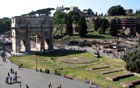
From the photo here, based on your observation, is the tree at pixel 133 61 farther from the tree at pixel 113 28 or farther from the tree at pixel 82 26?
the tree at pixel 113 28

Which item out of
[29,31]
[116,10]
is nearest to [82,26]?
[29,31]

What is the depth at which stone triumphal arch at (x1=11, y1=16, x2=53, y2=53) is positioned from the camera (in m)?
43.3

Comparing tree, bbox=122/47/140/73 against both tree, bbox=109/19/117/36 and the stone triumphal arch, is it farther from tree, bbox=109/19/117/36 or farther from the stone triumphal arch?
tree, bbox=109/19/117/36

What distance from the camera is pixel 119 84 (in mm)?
22406

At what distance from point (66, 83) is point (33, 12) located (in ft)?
356

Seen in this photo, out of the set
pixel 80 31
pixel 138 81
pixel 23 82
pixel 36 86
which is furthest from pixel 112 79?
pixel 80 31

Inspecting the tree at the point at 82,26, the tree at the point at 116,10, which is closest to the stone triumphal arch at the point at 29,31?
the tree at the point at 82,26

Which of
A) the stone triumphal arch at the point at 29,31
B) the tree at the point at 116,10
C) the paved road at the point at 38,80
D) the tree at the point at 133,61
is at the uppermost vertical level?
the tree at the point at 116,10

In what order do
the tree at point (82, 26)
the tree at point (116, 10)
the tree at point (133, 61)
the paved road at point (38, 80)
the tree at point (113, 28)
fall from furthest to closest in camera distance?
the tree at point (116, 10)
the tree at point (113, 28)
the tree at point (82, 26)
the tree at point (133, 61)
the paved road at point (38, 80)

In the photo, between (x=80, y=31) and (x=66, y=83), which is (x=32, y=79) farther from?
(x=80, y=31)

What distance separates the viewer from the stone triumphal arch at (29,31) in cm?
4328

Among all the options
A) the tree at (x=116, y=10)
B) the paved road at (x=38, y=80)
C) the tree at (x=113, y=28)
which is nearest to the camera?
the paved road at (x=38, y=80)

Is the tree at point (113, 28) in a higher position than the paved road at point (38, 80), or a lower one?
higher

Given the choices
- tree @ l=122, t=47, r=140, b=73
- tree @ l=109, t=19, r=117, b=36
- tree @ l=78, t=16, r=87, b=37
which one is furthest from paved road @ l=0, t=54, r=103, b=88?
tree @ l=109, t=19, r=117, b=36
